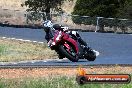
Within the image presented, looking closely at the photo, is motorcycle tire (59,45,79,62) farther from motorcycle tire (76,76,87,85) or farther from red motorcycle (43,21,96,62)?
motorcycle tire (76,76,87,85)

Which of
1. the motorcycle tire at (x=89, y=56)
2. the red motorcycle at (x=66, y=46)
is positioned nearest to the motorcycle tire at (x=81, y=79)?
the red motorcycle at (x=66, y=46)

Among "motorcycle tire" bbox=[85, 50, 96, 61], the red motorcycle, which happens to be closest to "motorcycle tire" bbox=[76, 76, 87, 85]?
the red motorcycle

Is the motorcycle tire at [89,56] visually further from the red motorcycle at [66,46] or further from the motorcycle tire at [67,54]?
the motorcycle tire at [67,54]

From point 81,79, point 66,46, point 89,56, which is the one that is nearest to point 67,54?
point 66,46

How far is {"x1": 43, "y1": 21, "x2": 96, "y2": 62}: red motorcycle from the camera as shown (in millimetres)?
7281

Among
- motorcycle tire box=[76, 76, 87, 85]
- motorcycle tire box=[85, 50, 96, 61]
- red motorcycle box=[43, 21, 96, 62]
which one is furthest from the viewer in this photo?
motorcycle tire box=[85, 50, 96, 61]

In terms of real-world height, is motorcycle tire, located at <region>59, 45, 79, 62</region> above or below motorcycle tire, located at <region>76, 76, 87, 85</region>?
below

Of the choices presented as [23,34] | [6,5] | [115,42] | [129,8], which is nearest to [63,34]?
[115,42]

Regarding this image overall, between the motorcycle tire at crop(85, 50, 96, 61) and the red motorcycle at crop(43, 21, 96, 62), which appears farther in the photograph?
the motorcycle tire at crop(85, 50, 96, 61)

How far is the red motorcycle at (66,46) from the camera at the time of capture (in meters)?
7.28

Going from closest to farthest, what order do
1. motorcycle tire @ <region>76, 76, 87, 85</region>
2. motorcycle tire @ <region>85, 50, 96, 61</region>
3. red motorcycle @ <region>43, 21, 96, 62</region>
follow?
1. motorcycle tire @ <region>76, 76, 87, 85</region>
2. red motorcycle @ <region>43, 21, 96, 62</region>
3. motorcycle tire @ <region>85, 50, 96, 61</region>

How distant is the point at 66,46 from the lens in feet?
24.7

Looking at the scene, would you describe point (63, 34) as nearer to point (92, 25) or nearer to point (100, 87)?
point (100, 87)

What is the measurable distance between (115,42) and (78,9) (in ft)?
65.3
